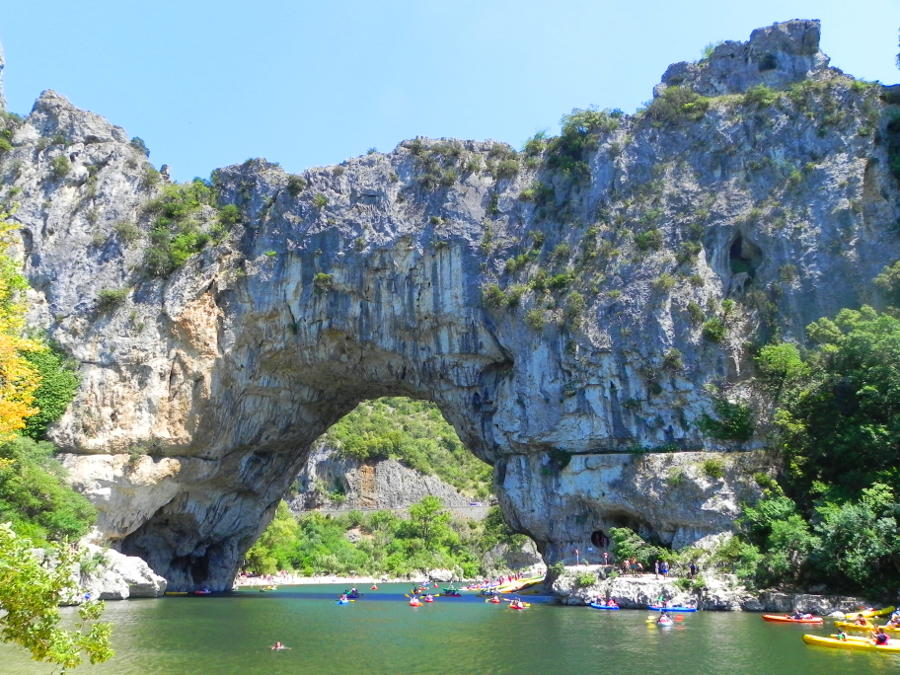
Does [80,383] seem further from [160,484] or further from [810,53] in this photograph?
[810,53]

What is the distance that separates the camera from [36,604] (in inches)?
304

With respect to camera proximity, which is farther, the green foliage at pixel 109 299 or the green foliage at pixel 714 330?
the green foliage at pixel 109 299

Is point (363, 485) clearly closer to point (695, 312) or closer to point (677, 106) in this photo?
point (695, 312)

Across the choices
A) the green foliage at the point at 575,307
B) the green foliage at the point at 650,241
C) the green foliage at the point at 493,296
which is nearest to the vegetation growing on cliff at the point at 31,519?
the green foliage at the point at 493,296

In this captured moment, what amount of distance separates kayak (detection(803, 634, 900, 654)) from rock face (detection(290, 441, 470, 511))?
5970 centimetres

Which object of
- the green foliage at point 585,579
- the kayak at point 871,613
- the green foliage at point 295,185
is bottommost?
the kayak at point 871,613

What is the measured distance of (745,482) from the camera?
97.0 ft

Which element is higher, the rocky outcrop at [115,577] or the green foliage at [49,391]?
the green foliage at [49,391]

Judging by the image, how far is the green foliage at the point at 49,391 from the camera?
34188 millimetres

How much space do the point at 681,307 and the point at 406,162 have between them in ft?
53.8

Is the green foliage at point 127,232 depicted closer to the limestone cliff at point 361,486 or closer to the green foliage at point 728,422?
the green foliage at point 728,422

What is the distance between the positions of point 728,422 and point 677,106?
1634 centimetres

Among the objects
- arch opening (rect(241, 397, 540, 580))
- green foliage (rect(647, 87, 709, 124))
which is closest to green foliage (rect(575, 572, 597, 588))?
green foliage (rect(647, 87, 709, 124))

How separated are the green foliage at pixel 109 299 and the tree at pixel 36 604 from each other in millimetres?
31892
